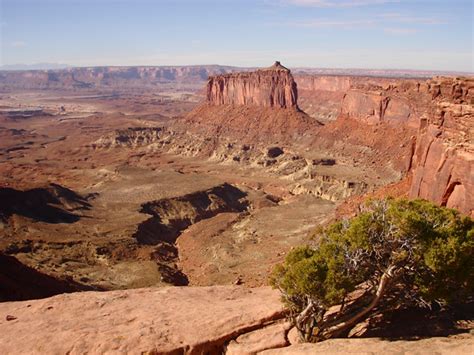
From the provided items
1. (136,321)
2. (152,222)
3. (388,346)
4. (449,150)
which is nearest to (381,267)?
(388,346)

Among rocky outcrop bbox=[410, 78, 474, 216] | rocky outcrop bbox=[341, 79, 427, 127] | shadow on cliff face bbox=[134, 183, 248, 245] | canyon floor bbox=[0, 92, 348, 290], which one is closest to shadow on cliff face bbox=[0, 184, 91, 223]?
canyon floor bbox=[0, 92, 348, 290]

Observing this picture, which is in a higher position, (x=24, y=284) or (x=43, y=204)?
(x=24, y=284)

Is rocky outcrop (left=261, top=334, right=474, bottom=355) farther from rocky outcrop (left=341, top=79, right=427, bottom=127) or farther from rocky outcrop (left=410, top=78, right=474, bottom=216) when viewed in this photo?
rocky outcrop (left=341, top=79, right=427, bottom=127)

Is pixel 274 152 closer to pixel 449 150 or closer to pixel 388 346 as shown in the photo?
pixel 449 150

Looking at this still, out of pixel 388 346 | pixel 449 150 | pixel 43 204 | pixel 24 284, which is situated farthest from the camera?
pixel 43 204

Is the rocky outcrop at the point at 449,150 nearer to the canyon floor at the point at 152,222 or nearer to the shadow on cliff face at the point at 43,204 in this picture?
the canyon floor at the point at 152,222
